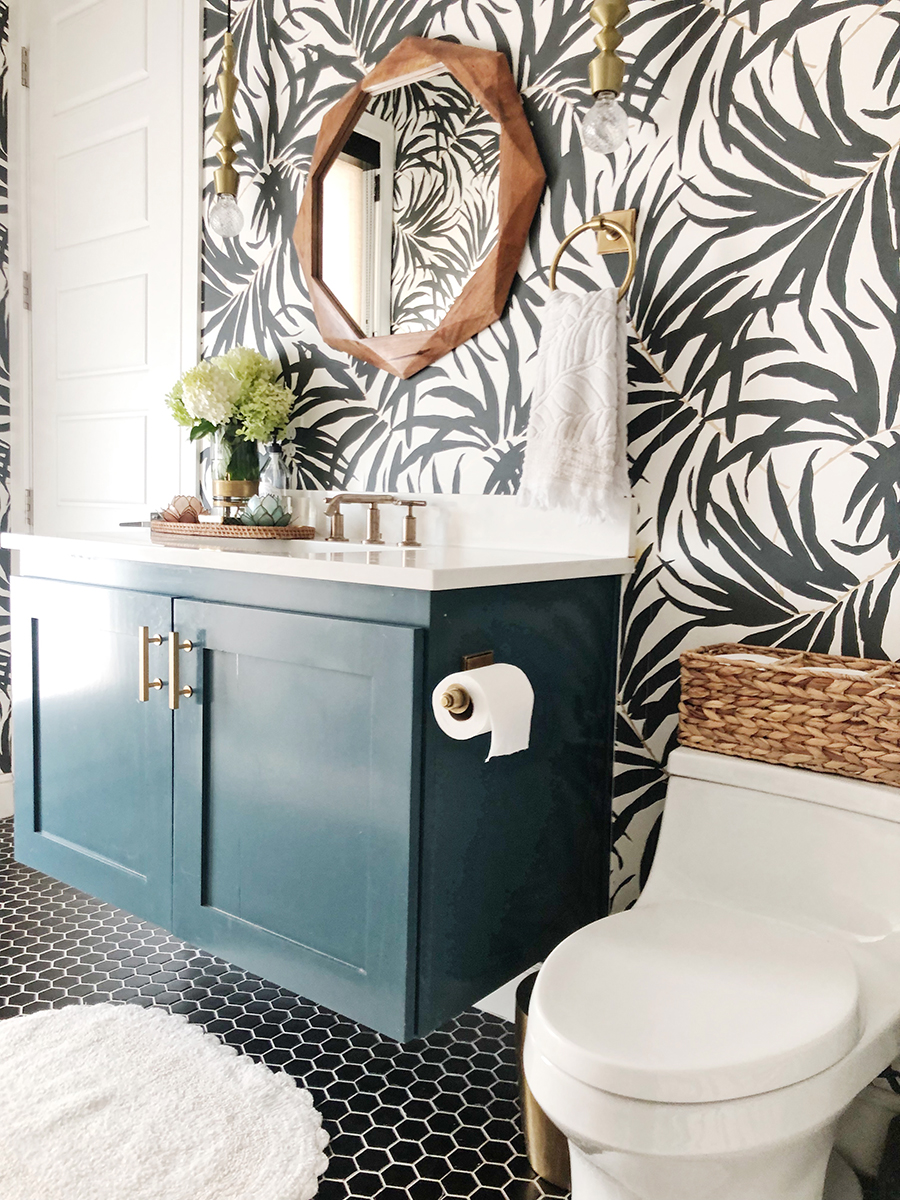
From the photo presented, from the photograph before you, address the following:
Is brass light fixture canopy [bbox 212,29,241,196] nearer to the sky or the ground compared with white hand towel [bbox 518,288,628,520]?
nearer to the sky

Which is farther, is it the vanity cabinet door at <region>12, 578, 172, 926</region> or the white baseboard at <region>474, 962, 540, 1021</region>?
the white baseboard at <region>474, 962, 540, 1021</region>

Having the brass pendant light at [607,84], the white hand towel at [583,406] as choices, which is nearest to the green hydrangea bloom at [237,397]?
the white hand towel at [583,406]

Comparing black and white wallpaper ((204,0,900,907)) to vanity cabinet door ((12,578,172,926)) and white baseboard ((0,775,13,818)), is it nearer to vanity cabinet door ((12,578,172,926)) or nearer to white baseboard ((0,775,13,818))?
vanity cabinet door ((12,578,172,926))

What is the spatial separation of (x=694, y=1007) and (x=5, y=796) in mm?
2391

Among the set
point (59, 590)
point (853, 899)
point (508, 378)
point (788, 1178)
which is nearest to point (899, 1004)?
point (853, 899)

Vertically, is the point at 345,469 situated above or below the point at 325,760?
above

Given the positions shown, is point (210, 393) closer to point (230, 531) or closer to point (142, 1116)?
point (230, 531)

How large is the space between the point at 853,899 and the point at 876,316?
868 millimetres

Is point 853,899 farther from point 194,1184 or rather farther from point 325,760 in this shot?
point 194,1184

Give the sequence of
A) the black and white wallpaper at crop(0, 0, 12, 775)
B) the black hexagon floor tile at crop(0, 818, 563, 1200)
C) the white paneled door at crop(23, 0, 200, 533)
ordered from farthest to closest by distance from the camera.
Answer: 1. the black and white wallpaper at crop(0, 0, 12, 775)
2. the white paneled door at crop(23, 0, 200, 533)
3. the black hexagon floor tile at crop(0, 818, 563, 1200)

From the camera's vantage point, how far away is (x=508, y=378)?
1.79 metres

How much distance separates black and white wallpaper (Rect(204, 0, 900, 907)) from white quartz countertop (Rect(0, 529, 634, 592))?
0.18 meters

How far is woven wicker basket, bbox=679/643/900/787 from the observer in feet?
4.22

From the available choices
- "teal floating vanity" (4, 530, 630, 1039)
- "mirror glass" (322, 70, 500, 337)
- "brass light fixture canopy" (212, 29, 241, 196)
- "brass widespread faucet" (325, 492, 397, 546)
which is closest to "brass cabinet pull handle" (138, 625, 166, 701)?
"teal floating vanity" (4, 530, 630, 1039)
